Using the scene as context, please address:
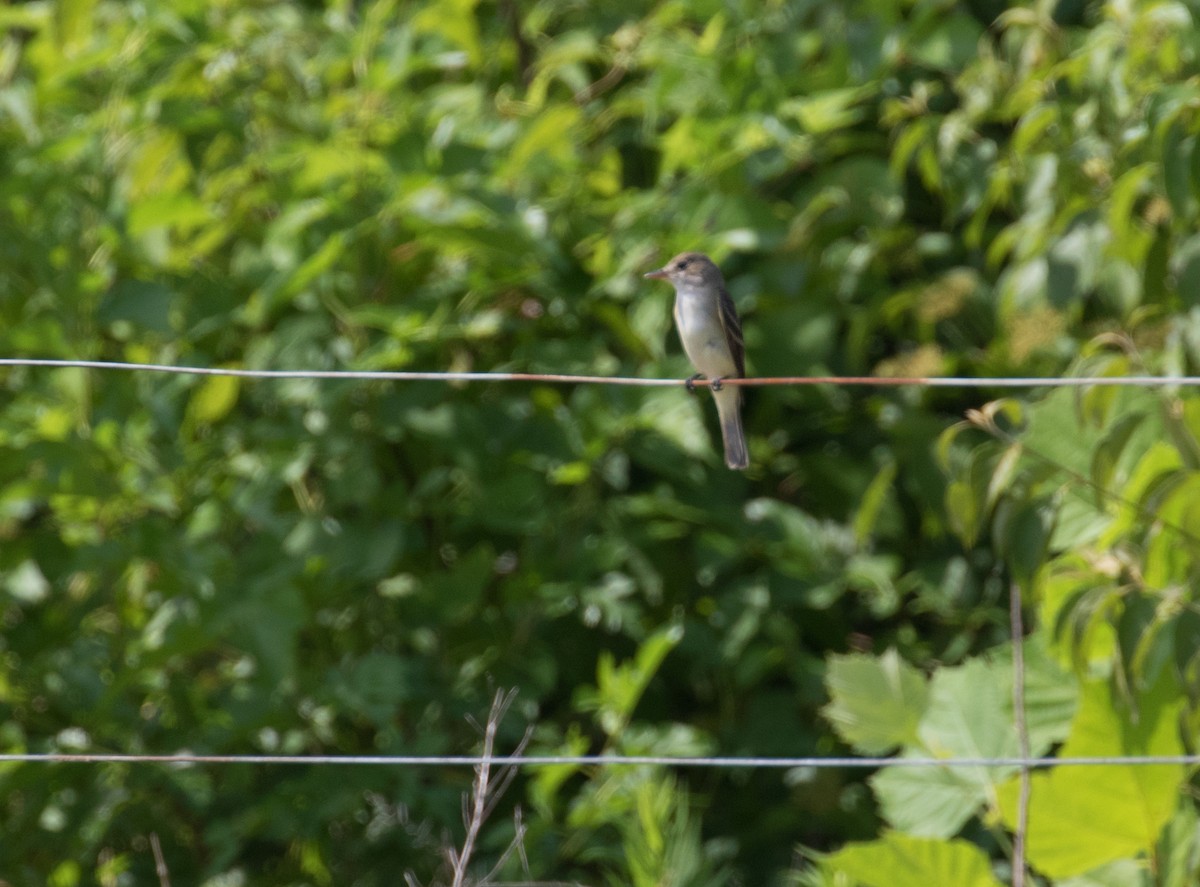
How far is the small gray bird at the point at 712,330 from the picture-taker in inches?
162

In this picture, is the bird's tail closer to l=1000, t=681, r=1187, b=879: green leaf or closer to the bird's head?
the bird's head

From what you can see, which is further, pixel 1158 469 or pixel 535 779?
pixel 535 779

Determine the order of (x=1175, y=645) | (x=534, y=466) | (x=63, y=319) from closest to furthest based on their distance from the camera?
(x=1175, y=645) < (x=63, y=319) < (x=534, y=466)

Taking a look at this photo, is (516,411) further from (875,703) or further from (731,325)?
(875,703)

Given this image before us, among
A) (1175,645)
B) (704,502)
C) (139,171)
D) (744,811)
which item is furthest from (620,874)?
(139,171)

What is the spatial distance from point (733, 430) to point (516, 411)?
0.63 metres

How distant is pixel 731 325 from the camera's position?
427cm

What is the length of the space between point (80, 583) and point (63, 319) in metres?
0.88

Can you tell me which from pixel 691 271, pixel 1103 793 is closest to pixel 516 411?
pixel 691 271

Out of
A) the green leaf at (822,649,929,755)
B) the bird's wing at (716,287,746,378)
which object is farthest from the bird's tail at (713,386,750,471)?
the green leaf at (822,649,929,755)

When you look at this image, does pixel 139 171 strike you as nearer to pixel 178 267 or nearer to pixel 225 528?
pixel 178 267

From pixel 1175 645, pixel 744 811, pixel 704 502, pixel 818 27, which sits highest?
pixel 818 27

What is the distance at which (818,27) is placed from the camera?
4.89 meters

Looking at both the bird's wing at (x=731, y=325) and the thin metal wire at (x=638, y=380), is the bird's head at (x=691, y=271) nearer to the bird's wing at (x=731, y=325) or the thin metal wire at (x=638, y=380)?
the bird's wing at (x=731, y=325)
